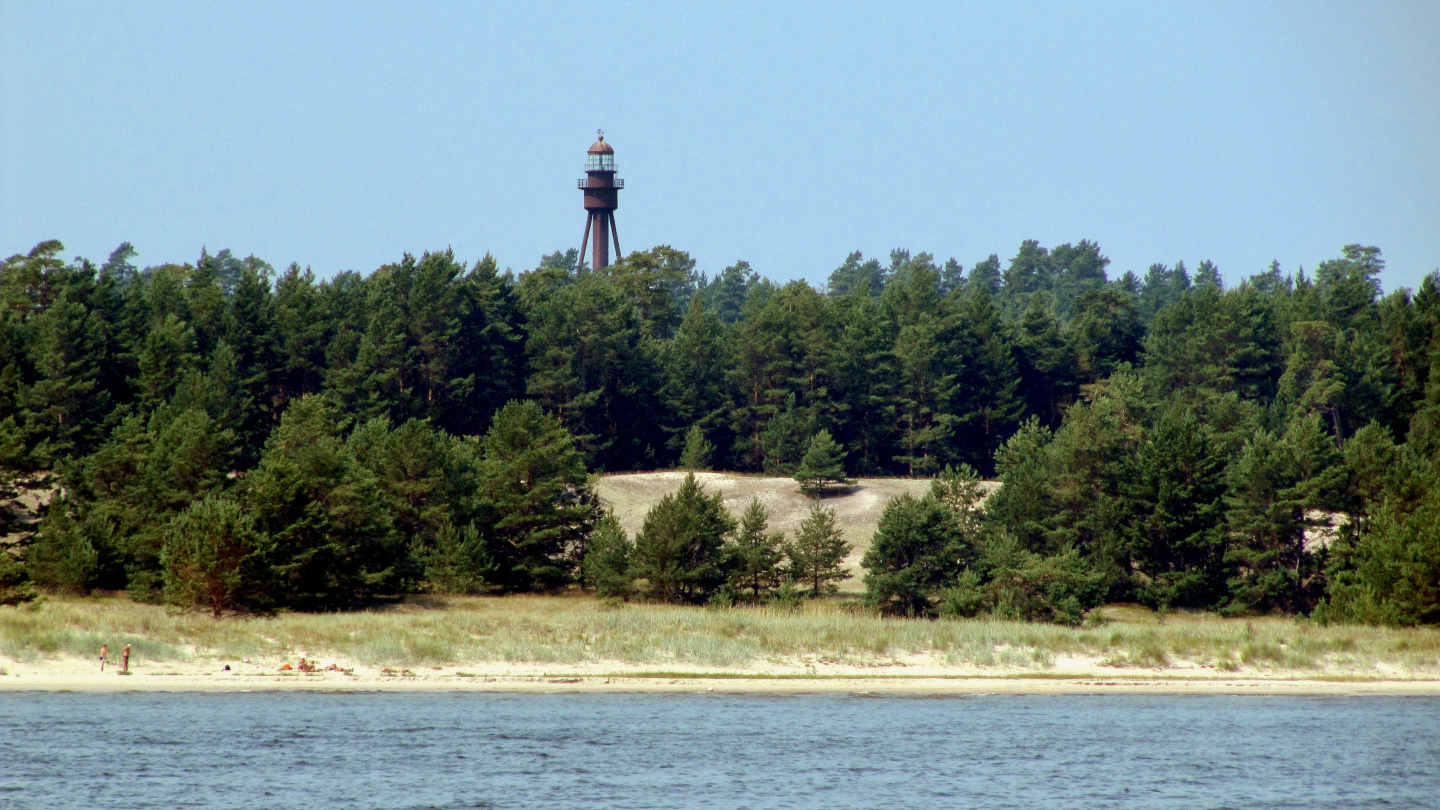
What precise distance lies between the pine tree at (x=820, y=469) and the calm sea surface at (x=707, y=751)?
42.2 metres

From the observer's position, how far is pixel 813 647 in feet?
142

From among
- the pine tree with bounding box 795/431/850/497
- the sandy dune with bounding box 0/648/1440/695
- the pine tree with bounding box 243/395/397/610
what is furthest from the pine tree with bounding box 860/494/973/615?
the pine tree with bounding box 795/431/850/497

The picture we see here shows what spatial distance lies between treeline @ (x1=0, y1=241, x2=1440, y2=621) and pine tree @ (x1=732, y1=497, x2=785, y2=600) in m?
4.32

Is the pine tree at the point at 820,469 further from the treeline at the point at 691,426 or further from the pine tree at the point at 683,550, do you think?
the pine tree at the point at 683,550

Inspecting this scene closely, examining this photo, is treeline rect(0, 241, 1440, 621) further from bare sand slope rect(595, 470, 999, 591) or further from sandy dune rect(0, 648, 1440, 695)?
sandy dune rect(0, 648, 1440, 695)

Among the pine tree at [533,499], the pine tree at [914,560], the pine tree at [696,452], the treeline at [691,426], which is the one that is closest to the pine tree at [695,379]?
the treeline at [691,426]

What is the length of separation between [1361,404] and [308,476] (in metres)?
63.8

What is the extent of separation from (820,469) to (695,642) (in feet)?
127

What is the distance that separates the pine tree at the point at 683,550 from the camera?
180ft

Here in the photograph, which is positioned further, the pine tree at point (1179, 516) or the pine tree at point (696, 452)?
the pine tree at point (696, 452)

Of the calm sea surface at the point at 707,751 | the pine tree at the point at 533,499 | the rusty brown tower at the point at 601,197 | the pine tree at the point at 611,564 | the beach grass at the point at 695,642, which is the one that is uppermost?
the rusty brown tower at the point at 601,197

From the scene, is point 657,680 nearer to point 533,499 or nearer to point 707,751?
point 707,751

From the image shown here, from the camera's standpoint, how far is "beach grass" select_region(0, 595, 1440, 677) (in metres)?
40.9

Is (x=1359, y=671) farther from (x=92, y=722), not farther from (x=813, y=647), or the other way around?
(x=92, y=722)
